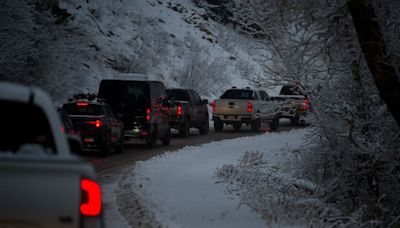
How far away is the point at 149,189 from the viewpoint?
531 inches

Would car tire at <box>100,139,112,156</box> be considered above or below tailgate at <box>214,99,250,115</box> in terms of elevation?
below

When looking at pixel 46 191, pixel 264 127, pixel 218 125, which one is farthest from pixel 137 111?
pixel 46 191

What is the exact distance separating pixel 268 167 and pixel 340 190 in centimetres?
570

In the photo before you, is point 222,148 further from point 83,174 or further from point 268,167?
point 83,174

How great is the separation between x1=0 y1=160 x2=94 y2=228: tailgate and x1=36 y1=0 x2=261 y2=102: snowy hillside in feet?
89.6

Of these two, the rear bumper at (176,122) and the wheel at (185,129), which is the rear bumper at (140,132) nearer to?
the rear bumper at (176,122)

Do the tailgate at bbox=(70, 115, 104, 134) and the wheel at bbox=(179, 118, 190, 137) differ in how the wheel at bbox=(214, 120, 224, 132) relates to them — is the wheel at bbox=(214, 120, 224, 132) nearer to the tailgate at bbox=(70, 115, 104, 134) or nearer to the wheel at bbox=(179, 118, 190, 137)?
the wheel at bbox=(179, 118, 190, 137)

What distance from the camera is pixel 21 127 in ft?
17.8

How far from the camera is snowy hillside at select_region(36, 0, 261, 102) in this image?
34.5m

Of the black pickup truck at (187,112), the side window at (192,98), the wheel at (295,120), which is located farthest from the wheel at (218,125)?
the wheel at (295,120)

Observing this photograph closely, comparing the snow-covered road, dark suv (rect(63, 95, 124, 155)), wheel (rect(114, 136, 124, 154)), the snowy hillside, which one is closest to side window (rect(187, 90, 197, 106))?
the snowy hillside

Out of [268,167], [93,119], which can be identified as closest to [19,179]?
[268,167]

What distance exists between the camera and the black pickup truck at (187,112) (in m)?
29.0

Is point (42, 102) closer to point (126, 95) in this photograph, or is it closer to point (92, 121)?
point (92, 121)
